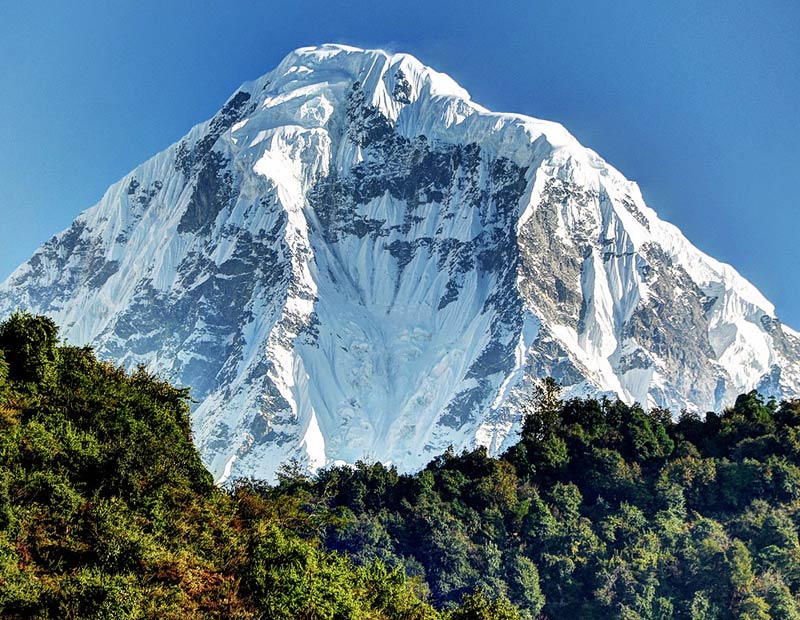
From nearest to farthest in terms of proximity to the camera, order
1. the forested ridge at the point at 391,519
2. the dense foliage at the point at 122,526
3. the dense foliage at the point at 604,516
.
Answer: the dense foliage at the point at 122,526 < the forested ridge at the point at 391,519 < the dense foliage at the point at 604,516

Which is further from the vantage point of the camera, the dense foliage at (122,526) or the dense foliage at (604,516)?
the dense foliage at (604,516)

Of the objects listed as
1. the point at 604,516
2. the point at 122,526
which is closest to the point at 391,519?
the point at 604,516

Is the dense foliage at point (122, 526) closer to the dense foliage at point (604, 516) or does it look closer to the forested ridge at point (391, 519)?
the forested ridge at point (391, 519)

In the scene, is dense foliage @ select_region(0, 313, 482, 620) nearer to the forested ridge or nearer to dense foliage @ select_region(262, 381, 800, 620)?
the forested ridge

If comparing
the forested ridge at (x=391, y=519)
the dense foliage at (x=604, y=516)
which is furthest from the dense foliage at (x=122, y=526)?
the dense foliage at (x=604, y=516)

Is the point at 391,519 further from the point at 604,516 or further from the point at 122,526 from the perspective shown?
the point at 122,526

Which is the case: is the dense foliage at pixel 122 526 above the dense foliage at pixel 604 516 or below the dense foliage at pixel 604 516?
below

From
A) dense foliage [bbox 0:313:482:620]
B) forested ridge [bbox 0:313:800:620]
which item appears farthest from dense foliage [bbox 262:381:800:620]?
dense foliage [bbox 0:313:482:620]

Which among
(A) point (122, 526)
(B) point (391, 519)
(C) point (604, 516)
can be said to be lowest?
(A) point (122, 526)
